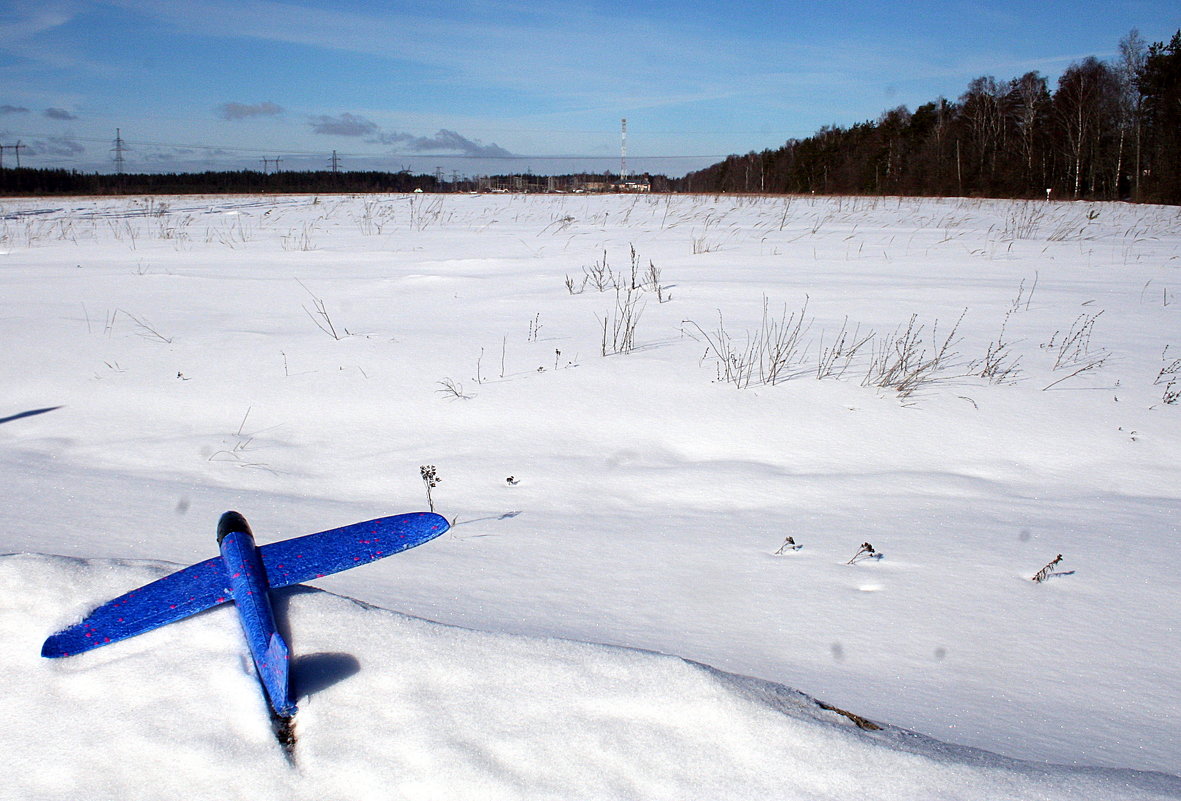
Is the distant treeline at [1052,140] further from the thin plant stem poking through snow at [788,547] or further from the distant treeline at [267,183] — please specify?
the thin plant stem poking through snow at [788,547]

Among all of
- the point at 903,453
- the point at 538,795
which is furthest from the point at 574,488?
the point at 538,795

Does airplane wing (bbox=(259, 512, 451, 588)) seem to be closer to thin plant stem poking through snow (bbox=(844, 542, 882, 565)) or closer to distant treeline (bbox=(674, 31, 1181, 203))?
thin plant stem poking through snow (bbox=(844, 542, 882, 565))

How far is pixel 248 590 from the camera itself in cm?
126

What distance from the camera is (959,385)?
338 cm

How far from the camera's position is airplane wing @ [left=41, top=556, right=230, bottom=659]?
1.21m

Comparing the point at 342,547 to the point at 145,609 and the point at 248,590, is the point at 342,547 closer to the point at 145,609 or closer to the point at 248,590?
the point at 248,590

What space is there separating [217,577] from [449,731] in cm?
57

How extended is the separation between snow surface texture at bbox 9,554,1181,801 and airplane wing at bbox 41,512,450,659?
31 mm

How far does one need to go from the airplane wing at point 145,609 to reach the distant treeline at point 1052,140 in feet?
67.9

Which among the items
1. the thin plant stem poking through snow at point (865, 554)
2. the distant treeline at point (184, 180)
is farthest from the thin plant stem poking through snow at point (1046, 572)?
the distant treeline at point (184, 180)

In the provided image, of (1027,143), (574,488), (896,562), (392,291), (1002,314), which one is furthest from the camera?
(1027,143)

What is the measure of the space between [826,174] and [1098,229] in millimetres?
42818

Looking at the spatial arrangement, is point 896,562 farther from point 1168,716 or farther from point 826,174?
point 826,174

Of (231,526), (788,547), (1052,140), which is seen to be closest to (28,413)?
(231,526)
